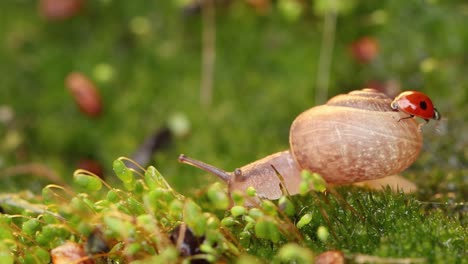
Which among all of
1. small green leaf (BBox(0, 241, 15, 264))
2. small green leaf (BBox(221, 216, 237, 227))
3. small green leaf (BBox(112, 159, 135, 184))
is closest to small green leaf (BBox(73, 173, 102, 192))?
small green leaf (BBox(112, 159, 135, 184))

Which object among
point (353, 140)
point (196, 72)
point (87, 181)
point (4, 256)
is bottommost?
point (353, 140)

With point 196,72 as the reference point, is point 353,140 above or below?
below

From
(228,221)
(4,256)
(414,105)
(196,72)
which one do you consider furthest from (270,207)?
(196,72)

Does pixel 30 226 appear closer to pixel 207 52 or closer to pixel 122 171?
pixel 122 171

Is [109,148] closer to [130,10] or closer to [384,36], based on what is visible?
[130,10]

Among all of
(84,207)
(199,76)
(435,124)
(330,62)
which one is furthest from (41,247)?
(330,62)

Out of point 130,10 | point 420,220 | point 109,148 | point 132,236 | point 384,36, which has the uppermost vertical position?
point 130,10

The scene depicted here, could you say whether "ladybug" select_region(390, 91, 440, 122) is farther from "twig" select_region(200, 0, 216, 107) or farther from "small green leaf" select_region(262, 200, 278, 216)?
"twig" select_region(200, 0, 216, 107)
